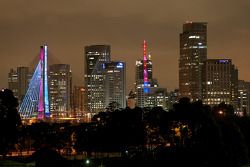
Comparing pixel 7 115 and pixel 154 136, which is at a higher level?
pixel 7 115

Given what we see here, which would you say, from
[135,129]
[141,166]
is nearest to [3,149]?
[141,166]

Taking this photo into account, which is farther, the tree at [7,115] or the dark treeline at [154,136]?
the dark treeline at [154,136]

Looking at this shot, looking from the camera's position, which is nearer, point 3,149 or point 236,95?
point 3,149

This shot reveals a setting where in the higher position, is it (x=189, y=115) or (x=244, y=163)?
(x=189, y=115)

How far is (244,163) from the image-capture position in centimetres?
4503

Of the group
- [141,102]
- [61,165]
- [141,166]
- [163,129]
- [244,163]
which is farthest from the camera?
[141,102]

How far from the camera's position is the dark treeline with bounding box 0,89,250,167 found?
40.6m

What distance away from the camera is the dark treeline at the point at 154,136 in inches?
1598

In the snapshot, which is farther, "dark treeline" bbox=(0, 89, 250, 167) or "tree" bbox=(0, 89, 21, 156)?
"dark treeline" bbox=(0, 89, 250, 167)

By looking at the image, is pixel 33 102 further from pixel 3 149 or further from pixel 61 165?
pixel 61 165

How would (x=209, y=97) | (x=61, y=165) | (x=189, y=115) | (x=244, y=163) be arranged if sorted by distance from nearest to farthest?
(x=61, y=165), (x=244, y=163), (x=189, y=115), (x=209, y=97)

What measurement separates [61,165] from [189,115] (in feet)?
88.0

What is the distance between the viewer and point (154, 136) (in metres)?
61.4

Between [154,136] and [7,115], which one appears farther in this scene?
[154,136]
